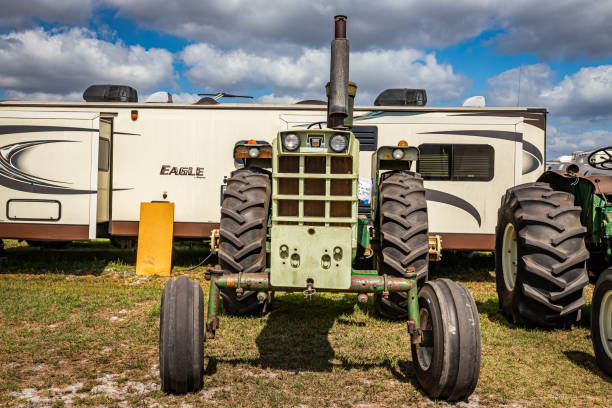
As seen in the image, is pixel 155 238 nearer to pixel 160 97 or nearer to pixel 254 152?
pixel 160 97

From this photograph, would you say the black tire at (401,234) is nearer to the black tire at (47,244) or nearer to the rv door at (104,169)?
the rv door at (104,169)

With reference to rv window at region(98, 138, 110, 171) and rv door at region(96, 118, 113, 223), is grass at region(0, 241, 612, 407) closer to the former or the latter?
rv door at region(96, 118, 113, 223)

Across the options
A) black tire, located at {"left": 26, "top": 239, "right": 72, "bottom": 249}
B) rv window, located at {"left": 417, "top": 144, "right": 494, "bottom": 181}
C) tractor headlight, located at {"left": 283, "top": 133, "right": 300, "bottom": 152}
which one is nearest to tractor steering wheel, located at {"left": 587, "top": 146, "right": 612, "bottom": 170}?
rv window, located at {"left": 417, "top": 144, "right": 494, "bottom": 181}

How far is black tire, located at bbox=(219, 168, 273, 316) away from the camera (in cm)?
457

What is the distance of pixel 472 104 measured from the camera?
9.08 m

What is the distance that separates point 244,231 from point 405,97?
5842mm

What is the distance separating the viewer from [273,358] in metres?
4.50

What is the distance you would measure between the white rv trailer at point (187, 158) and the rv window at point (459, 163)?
0.06ft

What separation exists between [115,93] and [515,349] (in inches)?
331

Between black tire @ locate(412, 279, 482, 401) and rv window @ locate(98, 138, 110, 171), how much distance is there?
7.09 meters

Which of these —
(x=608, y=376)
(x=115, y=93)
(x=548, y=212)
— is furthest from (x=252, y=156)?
(x=115, y=93)

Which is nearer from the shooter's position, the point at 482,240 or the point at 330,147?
the point at 330,147

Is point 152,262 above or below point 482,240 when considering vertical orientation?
below

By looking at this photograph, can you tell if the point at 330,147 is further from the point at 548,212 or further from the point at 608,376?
the point at 608,376
